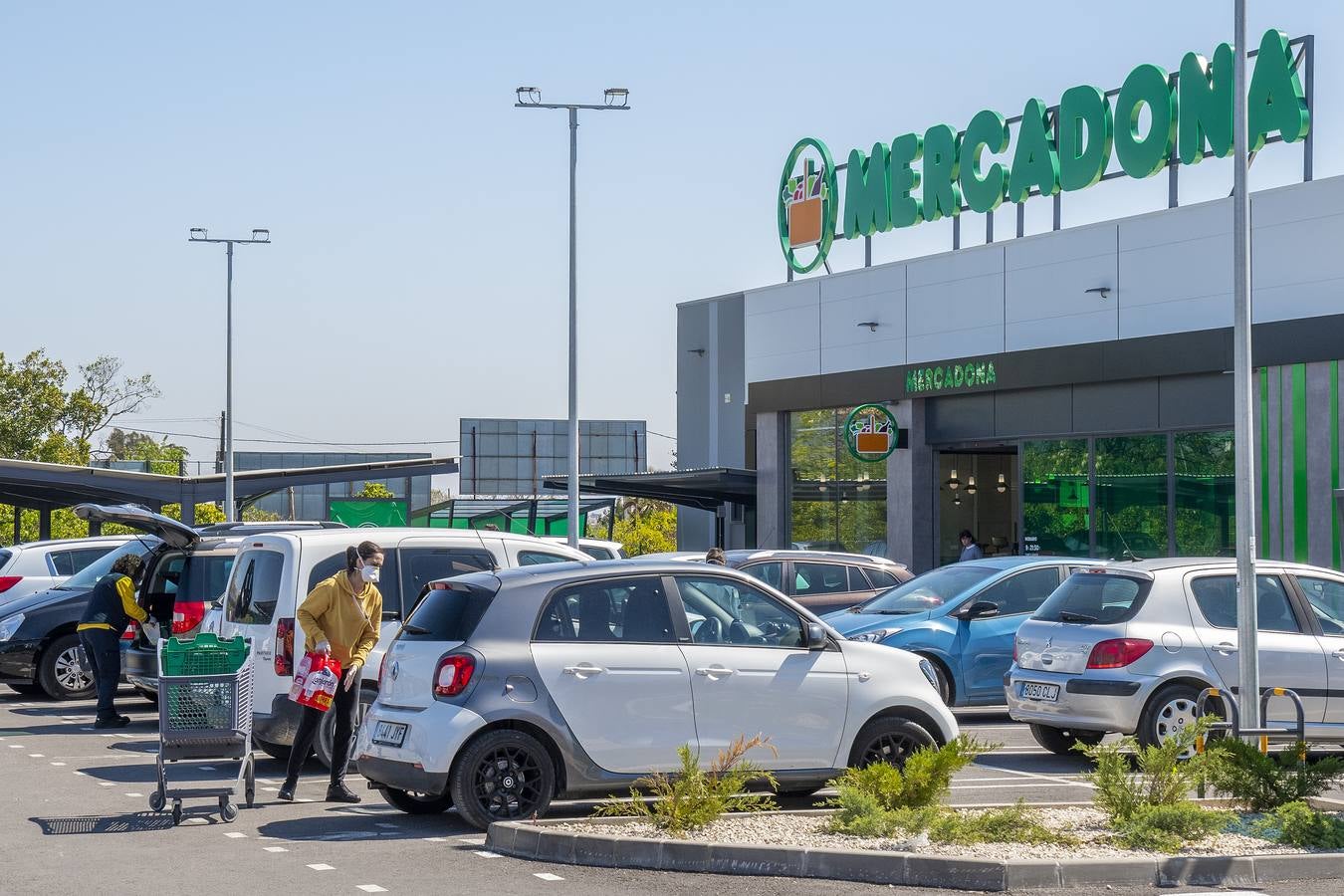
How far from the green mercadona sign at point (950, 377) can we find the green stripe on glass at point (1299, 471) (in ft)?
21.0

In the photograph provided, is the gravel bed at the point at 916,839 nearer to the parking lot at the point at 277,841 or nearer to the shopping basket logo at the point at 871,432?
the parking lot at the point at 277,841

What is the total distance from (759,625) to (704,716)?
0.76m

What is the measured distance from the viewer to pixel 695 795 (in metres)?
8.99

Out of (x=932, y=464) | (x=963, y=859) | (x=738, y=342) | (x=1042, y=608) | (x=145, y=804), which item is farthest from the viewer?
(x=738, y=342)

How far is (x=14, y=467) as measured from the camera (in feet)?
122

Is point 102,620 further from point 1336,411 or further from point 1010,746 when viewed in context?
point 1336,411

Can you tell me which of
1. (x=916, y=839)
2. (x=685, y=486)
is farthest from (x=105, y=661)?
(x=685, y=486)

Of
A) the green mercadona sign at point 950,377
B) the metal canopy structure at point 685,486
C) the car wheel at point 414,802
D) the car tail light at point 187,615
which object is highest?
the green mercadona sign at point 950,377

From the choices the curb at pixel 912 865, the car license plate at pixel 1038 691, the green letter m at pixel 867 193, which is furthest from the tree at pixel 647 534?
the curb at pixel 912 865

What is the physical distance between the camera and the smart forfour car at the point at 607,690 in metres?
9.73

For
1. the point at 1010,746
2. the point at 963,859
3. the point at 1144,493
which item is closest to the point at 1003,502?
the point at 1144,493

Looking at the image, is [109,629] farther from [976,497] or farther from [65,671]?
[976,497]

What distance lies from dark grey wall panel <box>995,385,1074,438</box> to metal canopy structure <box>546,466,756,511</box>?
7490mm

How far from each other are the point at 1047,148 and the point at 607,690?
68.4ft
